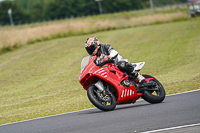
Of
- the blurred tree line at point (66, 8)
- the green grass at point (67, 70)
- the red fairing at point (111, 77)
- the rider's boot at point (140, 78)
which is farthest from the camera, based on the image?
the blurred tree line at point (66, 8)

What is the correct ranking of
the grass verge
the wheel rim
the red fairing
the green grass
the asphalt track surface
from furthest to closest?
1. the grass verge
2. the green grass
3. the red fairing
4. the wheel rim
5. the asphalt track surface

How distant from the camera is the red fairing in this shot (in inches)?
308

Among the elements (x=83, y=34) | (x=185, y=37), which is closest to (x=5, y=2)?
(x=83, y=34)

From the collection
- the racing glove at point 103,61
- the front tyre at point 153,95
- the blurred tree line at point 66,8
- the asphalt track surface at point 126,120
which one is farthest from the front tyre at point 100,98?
the blurred tree line at point 66,8

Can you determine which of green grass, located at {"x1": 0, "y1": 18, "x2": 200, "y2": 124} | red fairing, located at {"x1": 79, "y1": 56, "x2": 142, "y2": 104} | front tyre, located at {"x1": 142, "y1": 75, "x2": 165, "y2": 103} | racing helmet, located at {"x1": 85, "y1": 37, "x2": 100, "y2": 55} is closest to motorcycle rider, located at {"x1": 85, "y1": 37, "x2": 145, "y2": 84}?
racing helmet, located at {"x1": 85, "y1": 37, "x2": 100, "y2": 55}

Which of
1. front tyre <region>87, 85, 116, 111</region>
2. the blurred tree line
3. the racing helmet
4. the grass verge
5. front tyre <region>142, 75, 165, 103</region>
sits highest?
the racing helmet

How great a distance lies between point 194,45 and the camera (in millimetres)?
21078

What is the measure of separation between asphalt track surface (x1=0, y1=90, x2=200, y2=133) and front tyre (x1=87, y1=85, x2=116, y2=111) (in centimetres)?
16

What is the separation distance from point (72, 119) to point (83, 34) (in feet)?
92.4

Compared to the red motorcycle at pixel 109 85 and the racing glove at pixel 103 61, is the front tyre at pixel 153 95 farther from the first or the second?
the racing glove at pixel 103 61

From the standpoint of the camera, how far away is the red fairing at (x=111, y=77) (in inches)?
308

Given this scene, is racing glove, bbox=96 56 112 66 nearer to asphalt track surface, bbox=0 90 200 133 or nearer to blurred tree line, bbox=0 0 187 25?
asphalt track surface, bbox=0 90 200 133

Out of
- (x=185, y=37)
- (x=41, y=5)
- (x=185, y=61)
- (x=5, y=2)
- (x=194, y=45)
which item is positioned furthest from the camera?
(x=41, y=5)

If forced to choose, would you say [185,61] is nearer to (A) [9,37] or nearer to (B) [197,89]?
(B) [197,89]
